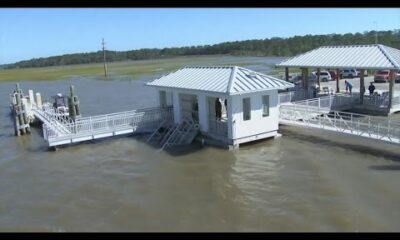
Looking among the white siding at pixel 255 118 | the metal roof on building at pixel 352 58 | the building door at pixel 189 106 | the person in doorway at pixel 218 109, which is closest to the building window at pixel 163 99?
the building door at pixel 189 106

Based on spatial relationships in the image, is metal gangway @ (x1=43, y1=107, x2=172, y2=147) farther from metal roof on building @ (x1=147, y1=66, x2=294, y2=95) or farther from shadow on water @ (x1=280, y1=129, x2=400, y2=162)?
shadow on water @ (x1=280, y1=129, x2=400, y2=162)

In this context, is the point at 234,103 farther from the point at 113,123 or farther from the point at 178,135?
the point at 113,123

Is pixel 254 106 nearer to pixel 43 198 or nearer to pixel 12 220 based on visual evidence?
pixel 43 198

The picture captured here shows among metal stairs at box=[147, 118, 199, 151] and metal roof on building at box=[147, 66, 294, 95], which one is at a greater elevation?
metal roof on building at box=[147, 66, 294, 95]

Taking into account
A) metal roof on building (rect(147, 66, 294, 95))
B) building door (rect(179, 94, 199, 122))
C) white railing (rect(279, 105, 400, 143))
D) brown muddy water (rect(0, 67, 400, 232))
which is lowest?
brown muddy water (rect(0, 67, 400, 232))

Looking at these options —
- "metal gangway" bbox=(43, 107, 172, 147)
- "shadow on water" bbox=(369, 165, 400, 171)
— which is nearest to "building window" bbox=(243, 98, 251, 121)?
"metal gangway" bbox=(43, 107, 172, 147)

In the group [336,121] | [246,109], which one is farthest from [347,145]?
[246,109]
